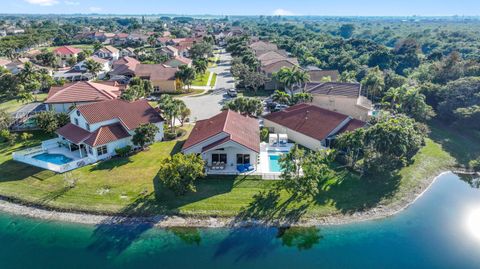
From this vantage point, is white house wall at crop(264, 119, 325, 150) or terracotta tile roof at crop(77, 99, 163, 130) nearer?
terracotta tile roof at crop(77, 99, 163, 130)

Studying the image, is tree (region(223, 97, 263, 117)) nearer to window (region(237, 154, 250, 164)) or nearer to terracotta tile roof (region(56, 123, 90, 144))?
window (region(237, 154, 250, 164))

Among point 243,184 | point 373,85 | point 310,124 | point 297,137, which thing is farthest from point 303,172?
Answer: point 373,85

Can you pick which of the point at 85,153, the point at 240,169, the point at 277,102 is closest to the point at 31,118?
the point at 85,153

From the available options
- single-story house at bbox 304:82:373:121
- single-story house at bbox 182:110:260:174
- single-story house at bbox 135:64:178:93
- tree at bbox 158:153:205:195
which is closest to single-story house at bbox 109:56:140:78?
single-story house at bbox 135:64:178:93

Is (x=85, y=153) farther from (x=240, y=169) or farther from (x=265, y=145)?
(x=265, y=145)

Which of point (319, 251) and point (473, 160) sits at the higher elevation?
point (473, 160)

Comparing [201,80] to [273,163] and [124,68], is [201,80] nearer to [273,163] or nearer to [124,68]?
[124,68]

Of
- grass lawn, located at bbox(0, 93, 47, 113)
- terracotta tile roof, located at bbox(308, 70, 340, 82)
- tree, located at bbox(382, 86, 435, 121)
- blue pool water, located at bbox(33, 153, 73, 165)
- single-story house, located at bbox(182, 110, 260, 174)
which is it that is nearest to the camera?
single-story house, located at bbox(182, 110, 260, 174)
